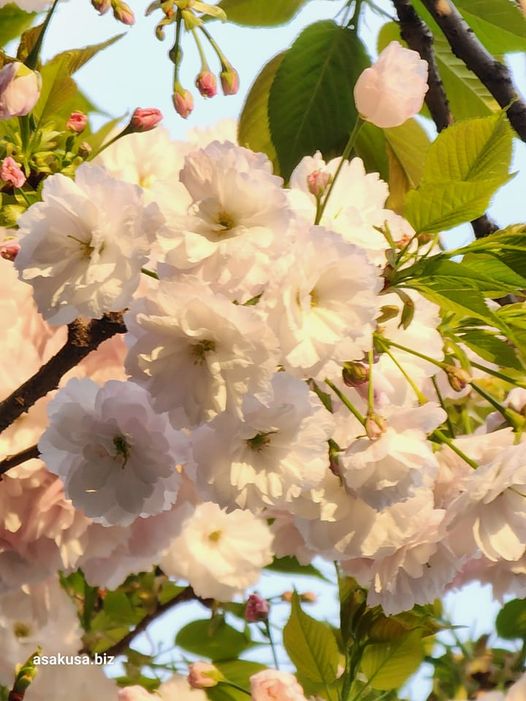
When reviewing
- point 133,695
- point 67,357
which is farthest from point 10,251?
point 133,695

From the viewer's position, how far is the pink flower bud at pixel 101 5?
53 cm

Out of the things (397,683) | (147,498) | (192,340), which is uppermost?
(192,340)

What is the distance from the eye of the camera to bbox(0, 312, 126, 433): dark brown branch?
0.47 m

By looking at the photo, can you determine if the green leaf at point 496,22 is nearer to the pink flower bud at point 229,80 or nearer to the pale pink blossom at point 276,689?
the pink flower bud at point 229,80

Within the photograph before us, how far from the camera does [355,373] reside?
442 mm

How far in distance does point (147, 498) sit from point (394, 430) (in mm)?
129

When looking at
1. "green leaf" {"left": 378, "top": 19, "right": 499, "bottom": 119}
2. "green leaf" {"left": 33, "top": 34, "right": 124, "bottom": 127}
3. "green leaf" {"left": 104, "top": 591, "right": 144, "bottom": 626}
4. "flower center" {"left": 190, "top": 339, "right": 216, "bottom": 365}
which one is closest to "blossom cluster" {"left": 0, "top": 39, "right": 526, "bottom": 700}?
"flower center" {"left": 190, "top": 339, "right": 216, "bottom": 365}

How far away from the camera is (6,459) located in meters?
0.56

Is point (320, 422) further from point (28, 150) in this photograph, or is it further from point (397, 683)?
point (397, 683)

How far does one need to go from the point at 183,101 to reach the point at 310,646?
0.40 m

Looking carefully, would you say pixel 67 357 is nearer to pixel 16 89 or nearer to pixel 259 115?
pixel 16 89

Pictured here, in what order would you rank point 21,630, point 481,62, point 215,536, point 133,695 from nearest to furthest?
point 481,62, point 133,695, point 21,630, point 215,536

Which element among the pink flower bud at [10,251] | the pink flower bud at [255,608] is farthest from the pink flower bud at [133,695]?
the pink flower bud at [10,251]

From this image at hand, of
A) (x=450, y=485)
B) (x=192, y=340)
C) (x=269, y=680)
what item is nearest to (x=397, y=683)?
(x=269, y=680)
